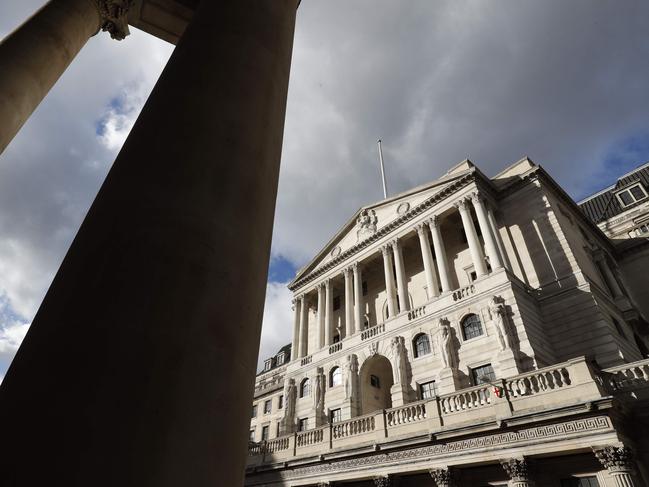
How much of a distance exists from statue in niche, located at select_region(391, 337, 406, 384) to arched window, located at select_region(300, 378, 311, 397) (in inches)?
374

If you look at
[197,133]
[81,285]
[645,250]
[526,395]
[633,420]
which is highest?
[645,250]

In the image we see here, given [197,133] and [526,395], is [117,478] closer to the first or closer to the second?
[197,133]

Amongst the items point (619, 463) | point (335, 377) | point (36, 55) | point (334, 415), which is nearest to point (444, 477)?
point (619, 463)

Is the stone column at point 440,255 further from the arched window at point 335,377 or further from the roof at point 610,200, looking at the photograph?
the roof at point 610,200

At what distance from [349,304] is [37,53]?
32.2 metres

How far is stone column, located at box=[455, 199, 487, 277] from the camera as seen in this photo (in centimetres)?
2741

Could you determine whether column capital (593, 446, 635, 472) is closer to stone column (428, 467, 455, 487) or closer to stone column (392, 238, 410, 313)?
stone column (428, 467, 455, 487)

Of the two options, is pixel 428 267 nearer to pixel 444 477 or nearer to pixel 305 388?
pixel 305 388

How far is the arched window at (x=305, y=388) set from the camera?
112ft

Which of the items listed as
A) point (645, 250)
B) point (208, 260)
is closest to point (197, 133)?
point (208, 260)

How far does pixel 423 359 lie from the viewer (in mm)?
27125

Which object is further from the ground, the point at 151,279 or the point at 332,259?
the point at 332,259

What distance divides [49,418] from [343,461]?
22983mm

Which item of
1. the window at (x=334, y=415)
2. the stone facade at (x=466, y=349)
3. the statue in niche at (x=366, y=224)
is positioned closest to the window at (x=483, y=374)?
the stone facade at (x=466, y=349)
